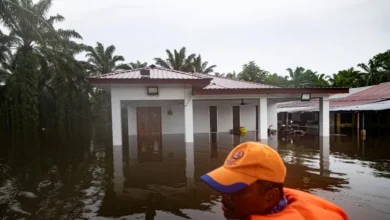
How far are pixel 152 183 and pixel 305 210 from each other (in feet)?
19.3

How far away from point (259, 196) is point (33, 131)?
27.9 metres

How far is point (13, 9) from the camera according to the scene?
11094mm

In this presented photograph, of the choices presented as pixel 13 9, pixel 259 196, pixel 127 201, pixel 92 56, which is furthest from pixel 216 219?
pixel 92 56

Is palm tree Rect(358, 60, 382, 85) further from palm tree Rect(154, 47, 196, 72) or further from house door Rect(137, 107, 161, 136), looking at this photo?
house door Rect(137, 107, 161, 136)

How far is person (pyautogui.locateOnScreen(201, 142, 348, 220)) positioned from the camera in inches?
41.3

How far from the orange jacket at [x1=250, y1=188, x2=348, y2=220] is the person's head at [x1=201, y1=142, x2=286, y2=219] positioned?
3.1 inches

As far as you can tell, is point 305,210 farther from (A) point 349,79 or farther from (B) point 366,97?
(A) point 349,79

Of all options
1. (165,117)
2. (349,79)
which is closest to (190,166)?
(165,117)

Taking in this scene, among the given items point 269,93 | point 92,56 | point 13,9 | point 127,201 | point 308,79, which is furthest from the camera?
point 308,79

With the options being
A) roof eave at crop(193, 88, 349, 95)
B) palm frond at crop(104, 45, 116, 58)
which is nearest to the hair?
roof eave at crop(193, 88, 349, 95)

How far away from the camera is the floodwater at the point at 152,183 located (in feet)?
Answer: 15.7

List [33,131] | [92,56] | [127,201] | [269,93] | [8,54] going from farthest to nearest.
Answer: [92,56], [8,54], [33,131], [269,93], [127,201]

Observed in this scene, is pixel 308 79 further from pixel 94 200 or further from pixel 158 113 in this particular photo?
pixel 94 200

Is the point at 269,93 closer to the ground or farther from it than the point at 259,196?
farther from it
